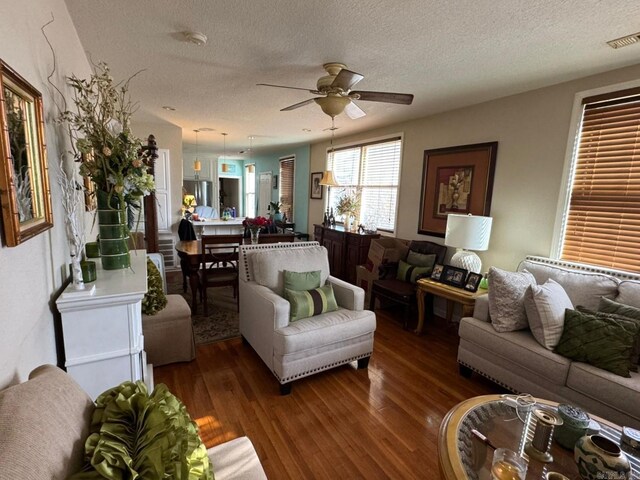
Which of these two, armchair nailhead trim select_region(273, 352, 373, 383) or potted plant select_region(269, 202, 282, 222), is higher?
potted plant select_region(269, 202, 282, 222)

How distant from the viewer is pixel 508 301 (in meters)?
2.33

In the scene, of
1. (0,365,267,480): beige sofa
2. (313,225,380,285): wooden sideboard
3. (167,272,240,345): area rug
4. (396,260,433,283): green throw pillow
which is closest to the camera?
(0,365,267,480): beige sofa

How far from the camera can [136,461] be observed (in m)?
0.79

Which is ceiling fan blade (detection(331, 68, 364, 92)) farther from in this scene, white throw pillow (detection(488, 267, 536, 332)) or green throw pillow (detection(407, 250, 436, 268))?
green throw pillow (detection(407, 250, 436, 268))

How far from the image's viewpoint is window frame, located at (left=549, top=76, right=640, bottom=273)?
8.58 feet

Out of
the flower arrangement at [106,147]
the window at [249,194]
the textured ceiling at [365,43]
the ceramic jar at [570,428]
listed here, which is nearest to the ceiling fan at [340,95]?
the textured ceiling at [365,43]

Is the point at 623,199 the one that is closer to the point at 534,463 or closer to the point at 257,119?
the point at 534,463

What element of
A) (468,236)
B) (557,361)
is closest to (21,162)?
(557,361)

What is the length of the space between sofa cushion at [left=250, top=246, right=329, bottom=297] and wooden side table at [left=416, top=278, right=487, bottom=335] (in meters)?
1.06

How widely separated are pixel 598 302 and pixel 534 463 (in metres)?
1.63

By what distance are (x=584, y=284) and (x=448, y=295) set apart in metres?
1.00

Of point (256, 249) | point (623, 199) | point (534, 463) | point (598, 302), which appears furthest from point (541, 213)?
point (256, 249)

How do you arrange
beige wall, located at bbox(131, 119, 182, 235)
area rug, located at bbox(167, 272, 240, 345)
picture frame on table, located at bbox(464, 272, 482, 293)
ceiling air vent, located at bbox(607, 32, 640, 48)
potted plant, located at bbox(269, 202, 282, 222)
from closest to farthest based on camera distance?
ceiling air vent, located at bbox(607, 32, 640, 48) < picture frame on table, located at bbox(464, 272, 482, 293) < area rug, located at bbox(167, 272, 240, 345) < beige wall, located at bbox(131, 119, 182, 235) < potted plant, located at bbox(269, 202, 282, 222)

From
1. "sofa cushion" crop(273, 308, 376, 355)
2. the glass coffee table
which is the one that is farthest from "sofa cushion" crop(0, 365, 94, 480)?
"sofa cushion" crop(273, 308, 376, 355)
